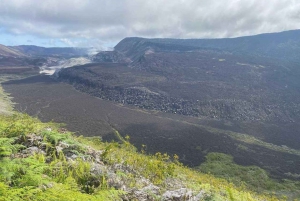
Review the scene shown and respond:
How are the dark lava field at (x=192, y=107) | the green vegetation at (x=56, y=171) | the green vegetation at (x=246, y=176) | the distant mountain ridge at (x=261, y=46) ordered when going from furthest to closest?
the distant mountain ridge at (x=261, y=46), the dark lava field at (x=192, y=107), the green vegetation at (x=246, y=176), the green vegetation at (x=56, y=171)

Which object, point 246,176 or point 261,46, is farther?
point 261,46

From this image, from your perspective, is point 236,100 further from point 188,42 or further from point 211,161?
point 188,42

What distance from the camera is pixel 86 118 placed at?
39781 mm

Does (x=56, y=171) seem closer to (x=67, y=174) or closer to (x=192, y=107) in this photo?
(x=67, y=174)

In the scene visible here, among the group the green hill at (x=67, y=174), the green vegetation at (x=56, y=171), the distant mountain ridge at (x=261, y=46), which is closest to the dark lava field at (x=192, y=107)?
the green vegetation at (x=56, y=171)

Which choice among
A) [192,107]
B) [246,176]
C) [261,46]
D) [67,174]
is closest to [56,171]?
[67,174]

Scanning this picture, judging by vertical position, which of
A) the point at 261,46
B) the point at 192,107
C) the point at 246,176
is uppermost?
the point at 261,46

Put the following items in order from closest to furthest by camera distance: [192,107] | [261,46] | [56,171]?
[56,171] → [192,107] → [261,46]

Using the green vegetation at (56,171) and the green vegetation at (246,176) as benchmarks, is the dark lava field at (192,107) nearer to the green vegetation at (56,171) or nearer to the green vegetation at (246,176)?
the green vegetation at (246,176)

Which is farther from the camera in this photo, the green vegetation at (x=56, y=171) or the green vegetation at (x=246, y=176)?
the green vegetation at (x=246, y=176)

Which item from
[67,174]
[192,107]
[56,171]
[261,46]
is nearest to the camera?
[56,171]

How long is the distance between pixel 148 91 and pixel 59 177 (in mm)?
52707

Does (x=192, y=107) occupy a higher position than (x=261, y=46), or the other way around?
(x=261, y=46)

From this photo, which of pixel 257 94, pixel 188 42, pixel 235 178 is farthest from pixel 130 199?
pixel 188 42
